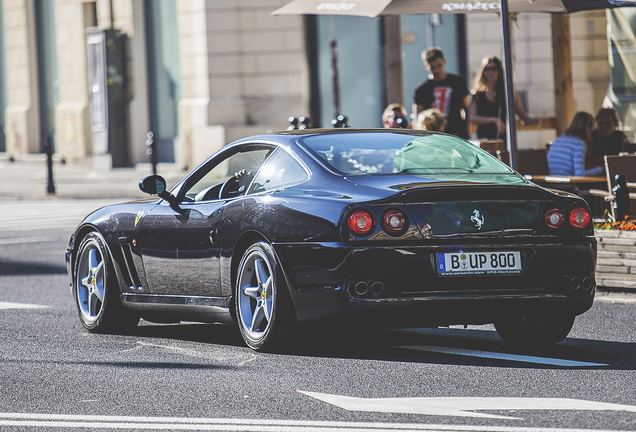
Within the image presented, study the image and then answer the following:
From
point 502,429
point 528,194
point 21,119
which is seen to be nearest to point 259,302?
point 528,194

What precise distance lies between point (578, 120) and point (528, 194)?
211 inches

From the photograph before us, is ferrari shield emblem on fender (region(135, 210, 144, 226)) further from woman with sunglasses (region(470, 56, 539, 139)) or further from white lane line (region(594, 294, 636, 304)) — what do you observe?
woman with sunglasses (region(470, 56, 539, 139))

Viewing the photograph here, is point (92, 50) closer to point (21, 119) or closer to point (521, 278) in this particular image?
point (21, 119)

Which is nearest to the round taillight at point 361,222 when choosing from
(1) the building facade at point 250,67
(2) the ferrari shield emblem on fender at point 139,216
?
(2) the ferrari shield emblem on fender at point 139,216

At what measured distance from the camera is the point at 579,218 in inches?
251

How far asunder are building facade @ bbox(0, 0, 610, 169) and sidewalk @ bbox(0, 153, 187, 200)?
1.86ft

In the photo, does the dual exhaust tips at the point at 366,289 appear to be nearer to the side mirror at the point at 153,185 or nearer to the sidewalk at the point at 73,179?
the side mirror at the point at 153,185

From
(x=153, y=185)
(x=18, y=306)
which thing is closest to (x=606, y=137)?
(x=18, y=306)

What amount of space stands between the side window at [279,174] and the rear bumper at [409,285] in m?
0.55

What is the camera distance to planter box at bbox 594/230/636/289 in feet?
29.1

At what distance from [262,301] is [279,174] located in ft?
2.51

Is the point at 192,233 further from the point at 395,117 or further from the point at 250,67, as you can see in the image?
the point at 250,67

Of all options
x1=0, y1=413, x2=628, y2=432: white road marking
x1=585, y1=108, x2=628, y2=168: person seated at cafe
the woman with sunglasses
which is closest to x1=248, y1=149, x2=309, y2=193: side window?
x1=0, y1=413, x2=628, y2=432: white road marking

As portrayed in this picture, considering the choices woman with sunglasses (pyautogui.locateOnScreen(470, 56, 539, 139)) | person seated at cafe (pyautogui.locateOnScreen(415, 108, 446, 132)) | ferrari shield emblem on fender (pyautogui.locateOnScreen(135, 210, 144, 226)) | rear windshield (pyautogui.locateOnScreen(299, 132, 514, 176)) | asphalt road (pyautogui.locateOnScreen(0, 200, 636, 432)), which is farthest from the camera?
woman with sunglasses (pyautogui.locateOnScreen(470, 56, 539, 139))
